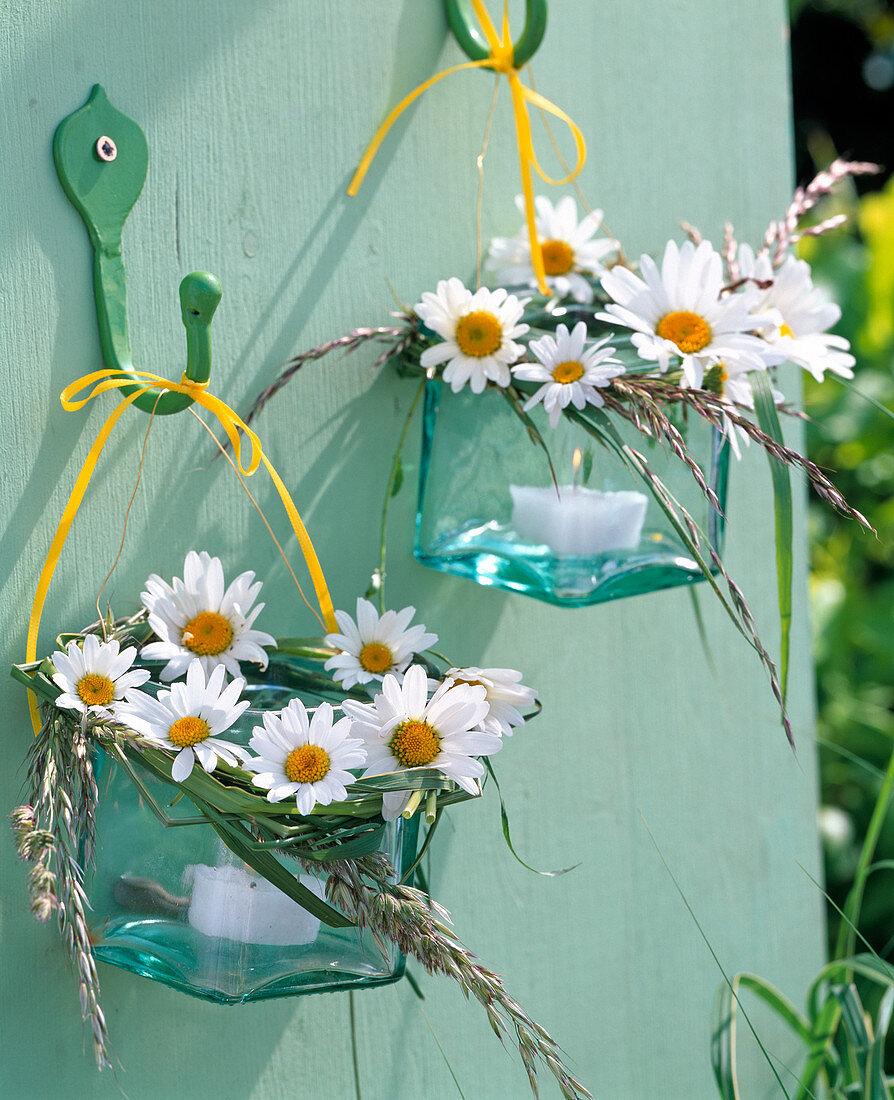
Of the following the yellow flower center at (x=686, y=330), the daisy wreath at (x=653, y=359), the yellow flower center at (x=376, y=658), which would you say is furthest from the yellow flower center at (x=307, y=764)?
the yellow flower center at (x=686, y=330)

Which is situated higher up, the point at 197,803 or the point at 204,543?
the point at 204,543

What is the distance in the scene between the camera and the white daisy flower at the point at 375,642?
1.96ft

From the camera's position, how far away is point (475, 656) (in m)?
0.79

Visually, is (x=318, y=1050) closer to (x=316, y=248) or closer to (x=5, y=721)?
(x=5, y=721)

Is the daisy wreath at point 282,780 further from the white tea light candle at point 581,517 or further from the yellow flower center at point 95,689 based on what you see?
the white tea light candle at point 581,517

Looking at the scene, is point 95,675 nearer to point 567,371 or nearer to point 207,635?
point 207,635

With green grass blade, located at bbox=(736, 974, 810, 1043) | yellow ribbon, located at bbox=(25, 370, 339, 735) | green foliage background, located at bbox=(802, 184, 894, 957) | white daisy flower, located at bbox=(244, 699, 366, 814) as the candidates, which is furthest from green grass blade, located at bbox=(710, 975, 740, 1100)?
green foliage background, located at bbox=(802, 184, 894, 957)

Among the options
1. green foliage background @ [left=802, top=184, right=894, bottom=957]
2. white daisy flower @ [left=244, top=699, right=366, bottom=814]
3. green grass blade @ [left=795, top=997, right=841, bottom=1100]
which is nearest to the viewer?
white daisy flower @ [left=244, top=699, right=366, bottom=814]

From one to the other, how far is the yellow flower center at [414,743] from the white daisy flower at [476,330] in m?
0.22

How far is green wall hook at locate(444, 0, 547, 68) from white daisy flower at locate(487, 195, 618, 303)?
10cm

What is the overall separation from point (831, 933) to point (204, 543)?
178cm

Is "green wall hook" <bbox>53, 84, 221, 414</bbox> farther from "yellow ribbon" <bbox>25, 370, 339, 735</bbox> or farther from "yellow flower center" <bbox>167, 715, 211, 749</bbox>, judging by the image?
"yellow flower center" <bbox>167, 715, 211, 749</bbox>

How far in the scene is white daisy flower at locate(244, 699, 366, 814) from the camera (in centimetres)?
50

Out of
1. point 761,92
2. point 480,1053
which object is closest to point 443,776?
point 480,1053
